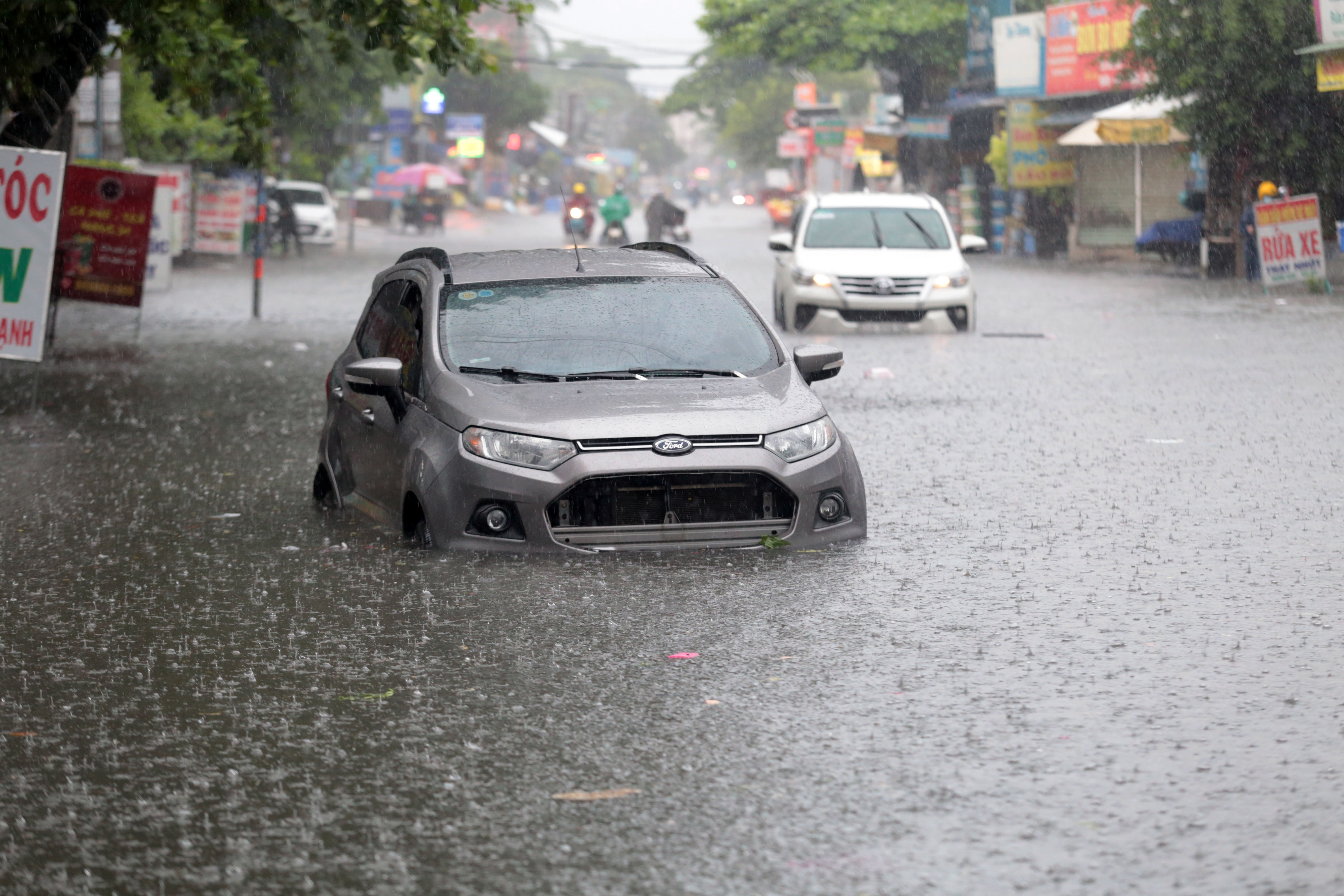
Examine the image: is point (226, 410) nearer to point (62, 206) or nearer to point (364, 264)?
point (62, 206)

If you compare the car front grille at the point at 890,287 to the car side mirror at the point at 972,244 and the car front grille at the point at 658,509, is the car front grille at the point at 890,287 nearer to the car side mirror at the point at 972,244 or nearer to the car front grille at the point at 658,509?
the car side mirror at the point at 972,244

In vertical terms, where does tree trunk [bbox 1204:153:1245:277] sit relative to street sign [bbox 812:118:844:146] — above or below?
below

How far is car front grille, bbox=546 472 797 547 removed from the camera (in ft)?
26.6

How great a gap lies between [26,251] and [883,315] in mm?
10846

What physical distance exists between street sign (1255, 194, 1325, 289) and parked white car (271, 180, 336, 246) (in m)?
26.2

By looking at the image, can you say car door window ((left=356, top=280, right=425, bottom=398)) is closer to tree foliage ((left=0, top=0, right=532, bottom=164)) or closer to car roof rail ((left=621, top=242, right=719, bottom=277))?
car roof rail ((left=621, top=242, right=719, bottom=277))

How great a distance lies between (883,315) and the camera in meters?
22.0

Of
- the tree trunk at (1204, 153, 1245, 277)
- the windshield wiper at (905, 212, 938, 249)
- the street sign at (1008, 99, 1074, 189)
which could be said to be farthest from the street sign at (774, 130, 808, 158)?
the windshield wiper at (905, 212, 938, 249)

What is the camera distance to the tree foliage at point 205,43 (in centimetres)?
1567

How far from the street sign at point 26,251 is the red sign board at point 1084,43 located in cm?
2991

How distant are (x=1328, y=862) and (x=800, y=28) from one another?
5448 centimetres

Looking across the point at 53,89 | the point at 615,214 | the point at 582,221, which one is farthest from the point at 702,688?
the point at 582,221

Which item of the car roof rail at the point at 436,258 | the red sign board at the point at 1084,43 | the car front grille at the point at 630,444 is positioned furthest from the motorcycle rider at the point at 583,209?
the car front grille at the point at 630,444

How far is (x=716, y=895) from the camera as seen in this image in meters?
4.17
